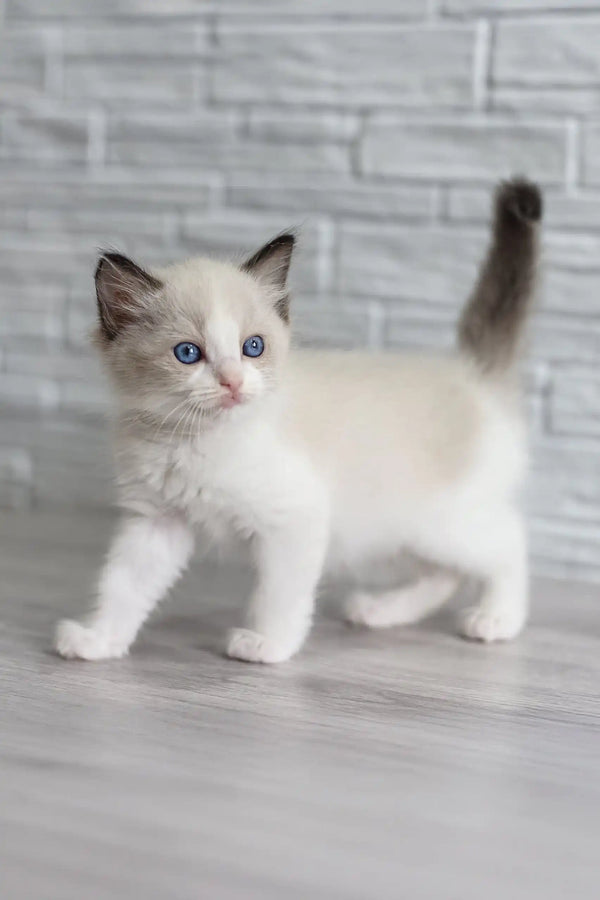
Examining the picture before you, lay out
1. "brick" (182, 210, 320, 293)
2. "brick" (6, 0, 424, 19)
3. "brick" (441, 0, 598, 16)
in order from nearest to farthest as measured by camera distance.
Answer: "brick" (441, 0, 598, 16), "brick" (6, 0, 424, 19), "brick" (182, 210, 320, 293)

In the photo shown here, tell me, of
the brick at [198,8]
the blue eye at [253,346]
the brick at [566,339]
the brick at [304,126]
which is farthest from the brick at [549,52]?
the blue eye at [253,346]

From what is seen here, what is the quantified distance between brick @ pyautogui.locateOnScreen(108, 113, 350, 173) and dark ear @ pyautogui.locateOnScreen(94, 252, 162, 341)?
79 cm

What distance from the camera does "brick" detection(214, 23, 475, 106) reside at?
75.5 inches

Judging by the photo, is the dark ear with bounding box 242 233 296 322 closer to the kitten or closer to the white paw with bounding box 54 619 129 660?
the kitten

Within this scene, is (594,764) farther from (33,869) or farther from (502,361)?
(502,361)

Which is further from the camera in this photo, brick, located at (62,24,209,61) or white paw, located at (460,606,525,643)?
brick, located at (62,24,209,61)

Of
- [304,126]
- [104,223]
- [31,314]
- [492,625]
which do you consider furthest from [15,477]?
[492,625]

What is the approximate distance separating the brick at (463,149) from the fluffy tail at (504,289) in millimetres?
309

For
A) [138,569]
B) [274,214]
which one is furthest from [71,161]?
[138,569]

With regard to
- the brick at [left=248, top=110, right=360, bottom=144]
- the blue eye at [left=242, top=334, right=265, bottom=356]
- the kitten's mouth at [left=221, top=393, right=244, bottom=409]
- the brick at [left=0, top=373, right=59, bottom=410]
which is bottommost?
the brick at [left=0, top=373, right=59, bottom=410]

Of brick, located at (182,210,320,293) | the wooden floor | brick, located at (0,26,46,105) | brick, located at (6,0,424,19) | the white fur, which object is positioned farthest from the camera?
brick, located at (0,26,46,105)

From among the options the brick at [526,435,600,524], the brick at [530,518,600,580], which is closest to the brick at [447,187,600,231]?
the brick at [526,435,600,524]

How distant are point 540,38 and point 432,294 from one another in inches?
18.5

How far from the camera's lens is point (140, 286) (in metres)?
1.32
